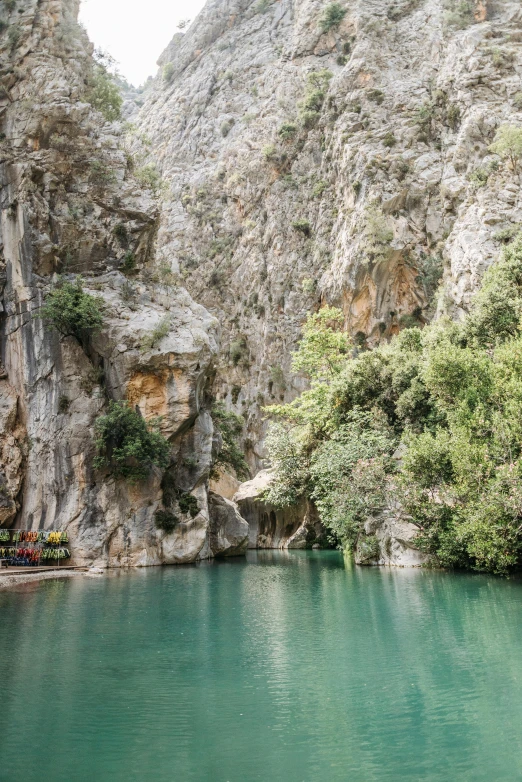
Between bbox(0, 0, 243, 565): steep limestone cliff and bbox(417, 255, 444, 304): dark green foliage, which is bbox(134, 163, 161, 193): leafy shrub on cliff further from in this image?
bbox(417, 255, 444, 304): dark green foliage

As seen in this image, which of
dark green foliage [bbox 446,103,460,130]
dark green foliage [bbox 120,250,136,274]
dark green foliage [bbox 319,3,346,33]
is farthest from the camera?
dark green foliage [bbox 319,3,346,33]

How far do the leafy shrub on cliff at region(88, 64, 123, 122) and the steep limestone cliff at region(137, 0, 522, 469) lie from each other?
20999mm

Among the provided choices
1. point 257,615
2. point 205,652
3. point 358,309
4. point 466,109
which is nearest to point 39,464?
point 257,615

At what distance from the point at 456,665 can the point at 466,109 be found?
47.5 metres

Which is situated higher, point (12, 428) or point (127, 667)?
point (12, 428)

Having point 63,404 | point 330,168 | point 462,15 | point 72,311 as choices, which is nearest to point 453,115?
point 462,15

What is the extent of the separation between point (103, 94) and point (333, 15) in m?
34.4

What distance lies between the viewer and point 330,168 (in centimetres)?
5941

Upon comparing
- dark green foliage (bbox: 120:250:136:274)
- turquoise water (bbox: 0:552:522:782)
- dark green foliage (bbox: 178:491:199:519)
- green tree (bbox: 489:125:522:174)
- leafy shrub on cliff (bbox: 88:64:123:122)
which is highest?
leafy shrub on cliff (bbox: 88:64:123:122)

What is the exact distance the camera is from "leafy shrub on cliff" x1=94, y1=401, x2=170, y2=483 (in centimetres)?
3225

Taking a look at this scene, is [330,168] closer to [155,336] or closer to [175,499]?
[155,336]

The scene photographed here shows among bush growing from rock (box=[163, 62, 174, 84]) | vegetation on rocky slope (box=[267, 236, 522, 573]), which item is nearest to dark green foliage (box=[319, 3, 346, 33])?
bush growing from rock (box=[163, 62, 174, 84])

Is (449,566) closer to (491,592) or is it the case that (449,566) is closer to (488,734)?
(491,592)

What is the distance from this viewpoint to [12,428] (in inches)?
1359
